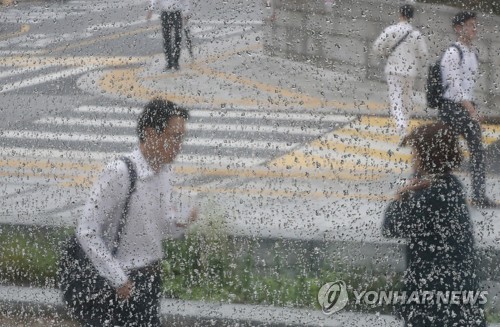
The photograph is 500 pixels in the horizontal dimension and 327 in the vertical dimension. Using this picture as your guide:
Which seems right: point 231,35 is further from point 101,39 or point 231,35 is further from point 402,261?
point 402,261

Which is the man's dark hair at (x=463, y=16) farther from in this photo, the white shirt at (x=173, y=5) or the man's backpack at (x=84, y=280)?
the man's backpack at (x=84, y=280)

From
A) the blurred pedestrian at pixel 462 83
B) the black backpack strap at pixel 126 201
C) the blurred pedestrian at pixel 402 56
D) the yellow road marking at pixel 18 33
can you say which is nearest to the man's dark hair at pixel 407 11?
the blurred pedestrian at pixel 402 56

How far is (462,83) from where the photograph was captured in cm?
328

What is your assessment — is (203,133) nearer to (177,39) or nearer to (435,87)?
(177,39)

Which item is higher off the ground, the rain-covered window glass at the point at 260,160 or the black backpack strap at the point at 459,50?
the black backpack strap at the point at 459,50

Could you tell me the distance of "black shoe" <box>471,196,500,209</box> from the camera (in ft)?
11.5

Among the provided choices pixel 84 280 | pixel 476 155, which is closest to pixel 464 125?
pixel 476 155

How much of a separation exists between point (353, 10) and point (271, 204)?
2.63 ft

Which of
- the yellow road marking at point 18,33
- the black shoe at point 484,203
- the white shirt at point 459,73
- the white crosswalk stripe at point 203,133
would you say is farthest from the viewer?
the yellow road marking at point 18,33

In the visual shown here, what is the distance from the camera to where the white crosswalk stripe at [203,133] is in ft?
12.2

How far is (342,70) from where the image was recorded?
350 cm

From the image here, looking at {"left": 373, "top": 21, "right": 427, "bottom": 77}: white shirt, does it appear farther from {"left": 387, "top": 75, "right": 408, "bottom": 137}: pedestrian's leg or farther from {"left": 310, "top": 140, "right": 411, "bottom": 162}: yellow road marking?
{"left": 310, "top": 140, "right": 411, "bottom": 162}: yellow road marking

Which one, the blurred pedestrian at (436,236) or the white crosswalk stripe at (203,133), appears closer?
the blurred pedestrian at (436,236)

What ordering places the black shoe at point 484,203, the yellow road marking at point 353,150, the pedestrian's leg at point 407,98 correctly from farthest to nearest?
the yellow road marking at point 353,150 < the black shoe at point 484,203 < the pedestrian's leg at point 407,98
